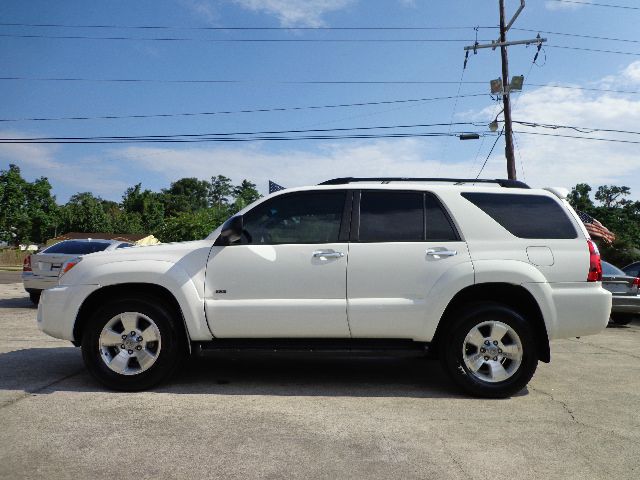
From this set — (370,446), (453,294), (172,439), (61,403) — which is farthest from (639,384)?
(61,403)

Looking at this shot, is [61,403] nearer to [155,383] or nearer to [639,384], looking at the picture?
[155,383]

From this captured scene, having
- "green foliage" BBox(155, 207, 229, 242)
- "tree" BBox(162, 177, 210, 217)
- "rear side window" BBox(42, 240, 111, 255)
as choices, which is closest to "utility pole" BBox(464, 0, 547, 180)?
"rear side window" BBox(42, 240, 111, 255)

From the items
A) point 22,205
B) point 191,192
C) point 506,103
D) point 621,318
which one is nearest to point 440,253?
point 621,318

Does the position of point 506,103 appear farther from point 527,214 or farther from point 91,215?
point 91,215

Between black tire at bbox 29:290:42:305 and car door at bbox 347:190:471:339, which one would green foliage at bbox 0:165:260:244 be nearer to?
black tire at bbox 29:290:42:305

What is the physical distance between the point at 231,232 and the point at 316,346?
1.25 m

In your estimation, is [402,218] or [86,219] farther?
[86,219]

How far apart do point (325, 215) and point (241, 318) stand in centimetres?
121

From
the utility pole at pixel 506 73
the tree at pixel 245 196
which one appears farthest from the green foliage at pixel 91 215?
the utility pole at pixel 506 73

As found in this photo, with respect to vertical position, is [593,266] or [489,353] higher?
[593,266]

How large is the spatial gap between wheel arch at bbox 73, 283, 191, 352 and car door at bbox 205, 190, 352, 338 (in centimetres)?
34

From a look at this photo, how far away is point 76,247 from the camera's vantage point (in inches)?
472

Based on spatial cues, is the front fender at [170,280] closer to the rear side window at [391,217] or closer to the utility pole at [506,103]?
the rear side window at [391,217]

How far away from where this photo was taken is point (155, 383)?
15.5 ft
